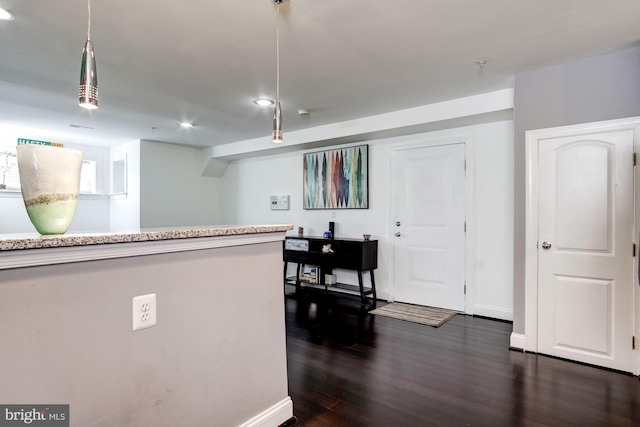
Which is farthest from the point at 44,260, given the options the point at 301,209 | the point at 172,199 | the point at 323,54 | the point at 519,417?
the point at 172,199

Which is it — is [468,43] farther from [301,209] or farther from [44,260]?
[301,209]

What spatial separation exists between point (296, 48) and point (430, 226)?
274 centimetres

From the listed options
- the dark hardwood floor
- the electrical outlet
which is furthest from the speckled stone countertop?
the dark hardwood floor

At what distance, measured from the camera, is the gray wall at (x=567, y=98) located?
261 centimetres

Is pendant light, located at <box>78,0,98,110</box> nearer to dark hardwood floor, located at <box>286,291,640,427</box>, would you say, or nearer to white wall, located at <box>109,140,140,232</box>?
dark hardwood floor, located at <box>286,291,640,427</box>

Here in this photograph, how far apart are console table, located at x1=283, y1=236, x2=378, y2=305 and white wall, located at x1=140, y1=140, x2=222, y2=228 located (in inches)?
95.1

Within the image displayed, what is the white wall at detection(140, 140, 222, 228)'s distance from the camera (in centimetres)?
581

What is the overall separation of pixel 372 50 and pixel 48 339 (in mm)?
2567

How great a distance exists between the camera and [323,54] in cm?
267

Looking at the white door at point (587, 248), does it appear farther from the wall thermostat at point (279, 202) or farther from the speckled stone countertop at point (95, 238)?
the wall thermostat at point (279, 202)

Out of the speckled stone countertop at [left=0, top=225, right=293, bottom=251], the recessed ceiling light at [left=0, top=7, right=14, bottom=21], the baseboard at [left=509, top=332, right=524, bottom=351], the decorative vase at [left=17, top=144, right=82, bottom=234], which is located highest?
the recessed ceiling light at [left=0, top=7, right=14, bottom=21]

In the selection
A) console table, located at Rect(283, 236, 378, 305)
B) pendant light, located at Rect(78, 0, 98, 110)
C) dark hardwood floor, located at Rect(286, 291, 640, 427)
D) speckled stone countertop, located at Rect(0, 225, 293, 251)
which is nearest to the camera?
speckled stone countertop, located at Rect(0, 225, 293, 251)

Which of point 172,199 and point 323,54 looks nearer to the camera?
point 323,54

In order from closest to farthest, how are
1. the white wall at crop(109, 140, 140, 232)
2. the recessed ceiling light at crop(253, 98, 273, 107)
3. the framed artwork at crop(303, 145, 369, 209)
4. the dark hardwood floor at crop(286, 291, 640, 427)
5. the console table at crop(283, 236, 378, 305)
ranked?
the dark hardwood floor at crop(286, 291, 640, 427)
the recessed ceiling light at crop(253, 98, 273, 107)
the console table at crop(283, 236, 378, 305)
the framed artwork at crop(303, 145, 369, 209)
the white wall at crop(109, 140, 140, 232)
